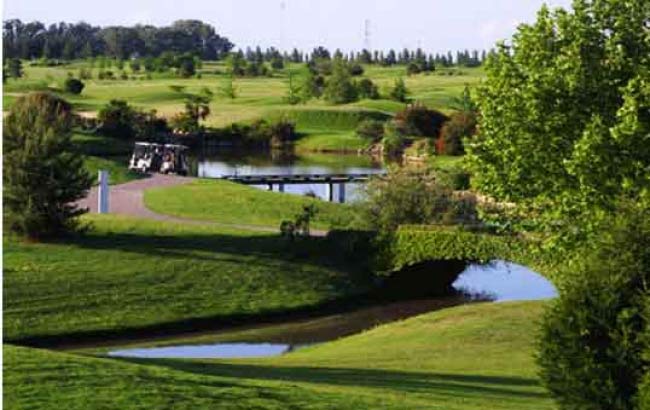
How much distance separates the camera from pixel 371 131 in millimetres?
117312

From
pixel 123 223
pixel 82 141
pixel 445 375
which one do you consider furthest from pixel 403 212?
pixel 82 141

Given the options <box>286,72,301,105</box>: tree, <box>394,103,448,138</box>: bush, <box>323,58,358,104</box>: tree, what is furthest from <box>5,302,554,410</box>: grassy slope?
<box>286,72,301,105</box>: tree

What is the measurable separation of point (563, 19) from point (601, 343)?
1766 cm

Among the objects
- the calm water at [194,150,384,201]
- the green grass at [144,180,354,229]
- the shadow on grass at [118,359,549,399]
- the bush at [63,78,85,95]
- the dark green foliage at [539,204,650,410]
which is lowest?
the calm water at [194,150,384,201]

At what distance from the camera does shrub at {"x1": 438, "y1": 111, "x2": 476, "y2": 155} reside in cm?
9469

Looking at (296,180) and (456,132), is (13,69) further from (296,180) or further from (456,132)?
(296,180)

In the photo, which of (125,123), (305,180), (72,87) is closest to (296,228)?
(305,180)

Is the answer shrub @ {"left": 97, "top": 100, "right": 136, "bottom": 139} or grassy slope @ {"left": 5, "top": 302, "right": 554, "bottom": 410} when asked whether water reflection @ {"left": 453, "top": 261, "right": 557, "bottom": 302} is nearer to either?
grassy slope @ {"left": 5, "top": 302, "right": 554, "bottom": 410}

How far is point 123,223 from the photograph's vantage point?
161ft

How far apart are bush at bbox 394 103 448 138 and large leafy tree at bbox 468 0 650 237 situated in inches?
3077

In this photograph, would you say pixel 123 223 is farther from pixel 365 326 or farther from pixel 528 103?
pixel 528 103

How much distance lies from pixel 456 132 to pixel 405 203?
48.6 meters

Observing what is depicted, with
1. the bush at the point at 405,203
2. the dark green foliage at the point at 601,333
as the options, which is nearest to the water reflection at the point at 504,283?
the bush at the point at 405,203

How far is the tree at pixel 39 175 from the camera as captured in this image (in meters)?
43.2
